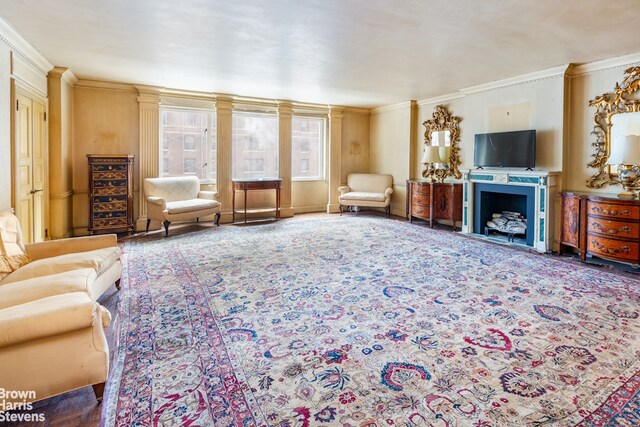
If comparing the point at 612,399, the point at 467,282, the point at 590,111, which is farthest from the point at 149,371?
the point at 590,111

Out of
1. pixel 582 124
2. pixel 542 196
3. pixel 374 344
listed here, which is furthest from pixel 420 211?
pixel 374 344

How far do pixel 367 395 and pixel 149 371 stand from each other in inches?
50.1

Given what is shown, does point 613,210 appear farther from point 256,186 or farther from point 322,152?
point 322,152

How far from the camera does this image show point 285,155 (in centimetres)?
814

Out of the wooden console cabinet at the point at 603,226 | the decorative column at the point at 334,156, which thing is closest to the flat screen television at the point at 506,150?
the wooden console cabinet at the point at 603,226

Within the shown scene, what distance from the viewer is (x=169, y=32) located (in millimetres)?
3803

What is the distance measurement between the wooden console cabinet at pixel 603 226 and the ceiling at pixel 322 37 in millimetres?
1848

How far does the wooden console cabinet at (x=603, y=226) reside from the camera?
4.06m

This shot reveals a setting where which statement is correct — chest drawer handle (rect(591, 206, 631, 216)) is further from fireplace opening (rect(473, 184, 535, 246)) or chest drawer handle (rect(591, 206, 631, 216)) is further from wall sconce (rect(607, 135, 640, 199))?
fireplace opening (rect(473, 184, 535, 246))

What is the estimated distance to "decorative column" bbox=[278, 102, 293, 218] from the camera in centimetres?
802

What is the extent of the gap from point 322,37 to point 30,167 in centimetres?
405

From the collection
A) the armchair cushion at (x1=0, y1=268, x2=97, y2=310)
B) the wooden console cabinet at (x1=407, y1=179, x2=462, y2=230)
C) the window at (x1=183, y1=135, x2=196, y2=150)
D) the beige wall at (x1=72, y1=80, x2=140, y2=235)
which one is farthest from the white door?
the wooden console cabinet at (x1=407, y1=179, x2=462, y2=230)

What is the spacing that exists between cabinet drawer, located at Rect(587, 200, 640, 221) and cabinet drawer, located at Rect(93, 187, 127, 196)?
6.82m

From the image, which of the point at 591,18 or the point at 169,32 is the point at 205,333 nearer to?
the point at 169,32
